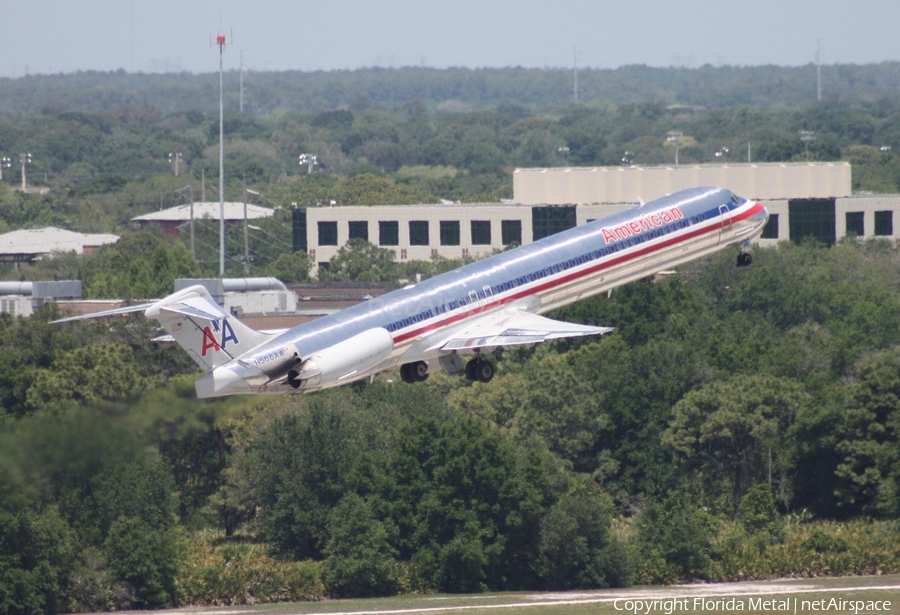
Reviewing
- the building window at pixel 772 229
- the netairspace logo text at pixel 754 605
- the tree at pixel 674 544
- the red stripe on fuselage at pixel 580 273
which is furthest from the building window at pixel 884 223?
the red stripe on fuselage at pixel 580 273

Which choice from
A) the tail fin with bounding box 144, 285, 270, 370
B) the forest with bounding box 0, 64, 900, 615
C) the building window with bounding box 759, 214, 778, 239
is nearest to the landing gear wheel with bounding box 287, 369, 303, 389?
the tail fin with bounding box 144, 285, 270, 370

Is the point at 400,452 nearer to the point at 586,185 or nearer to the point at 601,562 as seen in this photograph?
the point at 601,562

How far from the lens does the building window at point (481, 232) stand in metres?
197

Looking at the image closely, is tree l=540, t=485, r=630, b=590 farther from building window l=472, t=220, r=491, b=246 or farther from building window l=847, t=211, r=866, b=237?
building window l=847, t=211, r=866, b=237

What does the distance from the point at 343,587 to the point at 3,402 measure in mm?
25096

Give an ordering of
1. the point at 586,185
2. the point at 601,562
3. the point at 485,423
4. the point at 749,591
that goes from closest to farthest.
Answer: the point at 749,591
the point at 601,562
the point at 485,423
the point at 586,185

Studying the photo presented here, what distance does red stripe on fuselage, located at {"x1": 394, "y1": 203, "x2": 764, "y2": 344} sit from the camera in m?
64.1

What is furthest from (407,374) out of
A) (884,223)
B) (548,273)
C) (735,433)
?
(884,223)

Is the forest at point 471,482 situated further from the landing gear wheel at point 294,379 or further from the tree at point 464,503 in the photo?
the landing gear wheel at point 294,379

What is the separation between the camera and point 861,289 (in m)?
162

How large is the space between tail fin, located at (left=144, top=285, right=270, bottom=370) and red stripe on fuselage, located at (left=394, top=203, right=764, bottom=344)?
18.8ft

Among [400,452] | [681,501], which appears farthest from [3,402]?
[681,501]

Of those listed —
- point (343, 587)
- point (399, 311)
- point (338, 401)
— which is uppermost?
point (399, 311)

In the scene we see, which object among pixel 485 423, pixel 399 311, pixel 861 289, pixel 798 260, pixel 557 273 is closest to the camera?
pixel 399 311
